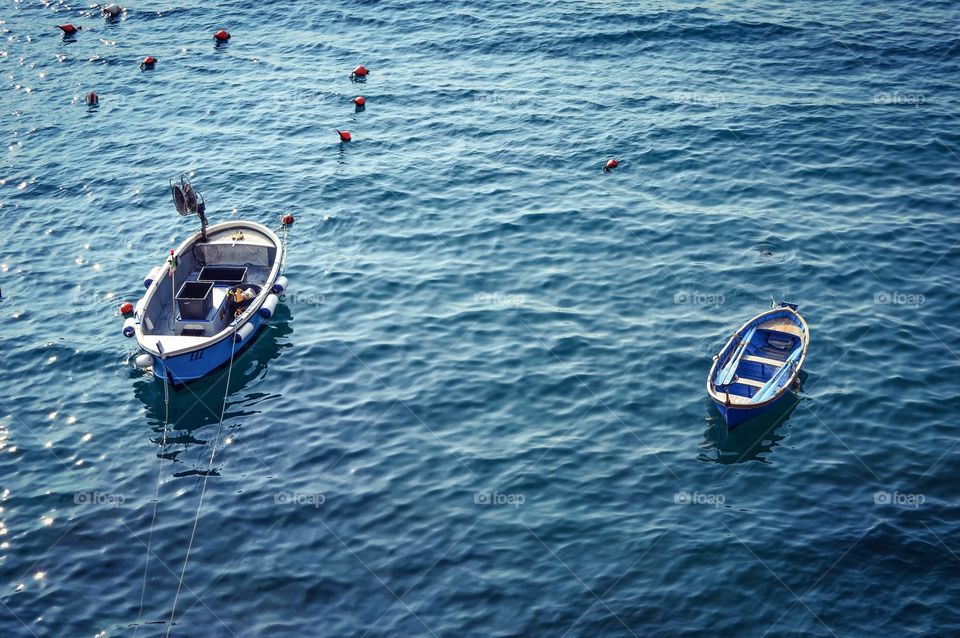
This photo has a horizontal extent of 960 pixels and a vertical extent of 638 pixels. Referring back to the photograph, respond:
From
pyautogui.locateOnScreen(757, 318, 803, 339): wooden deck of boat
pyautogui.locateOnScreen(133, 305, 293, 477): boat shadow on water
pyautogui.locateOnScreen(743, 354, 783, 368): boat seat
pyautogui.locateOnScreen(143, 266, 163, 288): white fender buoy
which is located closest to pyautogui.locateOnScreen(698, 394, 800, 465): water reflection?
pyautogui.locateOnScreen(743, 354, 783, 368): boat seat

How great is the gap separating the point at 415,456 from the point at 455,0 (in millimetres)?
43001

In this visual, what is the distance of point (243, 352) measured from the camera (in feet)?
116

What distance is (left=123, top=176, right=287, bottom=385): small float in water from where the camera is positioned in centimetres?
3316

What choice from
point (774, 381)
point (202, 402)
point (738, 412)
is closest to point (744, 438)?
point (738, 412)

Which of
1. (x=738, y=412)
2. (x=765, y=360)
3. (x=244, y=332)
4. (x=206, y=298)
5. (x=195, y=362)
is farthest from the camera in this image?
(x=206, y=298)

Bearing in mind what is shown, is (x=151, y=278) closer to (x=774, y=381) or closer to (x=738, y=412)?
(x=738, y=412)

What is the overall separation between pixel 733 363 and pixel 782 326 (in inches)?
115

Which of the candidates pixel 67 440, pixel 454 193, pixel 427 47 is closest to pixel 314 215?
pixel 454 193

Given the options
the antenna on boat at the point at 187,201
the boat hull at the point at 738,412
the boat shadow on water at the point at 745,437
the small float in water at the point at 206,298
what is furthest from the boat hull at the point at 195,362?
the boat hull at the point at 738,412

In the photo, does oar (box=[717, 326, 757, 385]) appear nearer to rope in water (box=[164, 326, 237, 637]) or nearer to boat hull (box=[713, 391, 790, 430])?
boat hull (box=[713, 391, 790, 430])

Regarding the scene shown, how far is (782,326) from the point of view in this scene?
3353cm

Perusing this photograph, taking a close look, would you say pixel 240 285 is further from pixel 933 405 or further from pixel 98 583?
pixel 933 405

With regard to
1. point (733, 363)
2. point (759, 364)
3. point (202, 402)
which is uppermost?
point (202, 402)

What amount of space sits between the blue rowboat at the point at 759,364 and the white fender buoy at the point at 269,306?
16.1m
